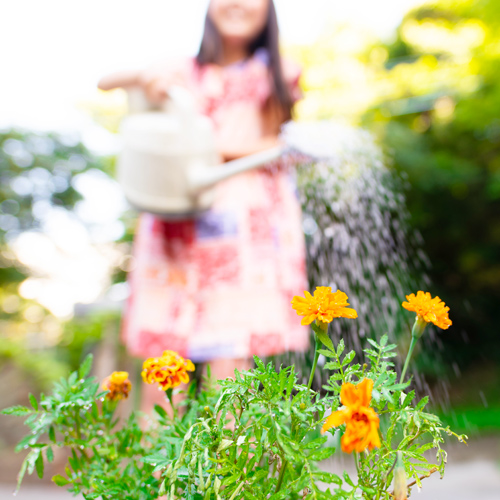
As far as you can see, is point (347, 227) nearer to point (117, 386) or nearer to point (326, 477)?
point (117, 386)

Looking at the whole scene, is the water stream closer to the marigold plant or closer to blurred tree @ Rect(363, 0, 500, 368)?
the marigold plant

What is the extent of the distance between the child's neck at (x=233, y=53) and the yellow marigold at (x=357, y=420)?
173 cm

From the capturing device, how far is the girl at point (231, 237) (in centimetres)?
152

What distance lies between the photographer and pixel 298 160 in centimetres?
161

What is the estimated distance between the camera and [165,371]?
1.72 feet

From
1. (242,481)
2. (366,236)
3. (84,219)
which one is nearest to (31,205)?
(84,219)

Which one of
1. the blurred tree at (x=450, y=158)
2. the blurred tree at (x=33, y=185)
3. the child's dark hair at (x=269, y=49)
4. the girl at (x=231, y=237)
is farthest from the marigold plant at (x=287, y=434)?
the blurred tree at (x=33, y=185)

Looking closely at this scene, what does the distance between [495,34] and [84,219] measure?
395 cm

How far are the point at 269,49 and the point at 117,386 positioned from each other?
158 cm

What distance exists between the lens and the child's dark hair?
1.73m

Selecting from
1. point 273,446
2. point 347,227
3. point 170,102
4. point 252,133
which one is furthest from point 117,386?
point 347,227

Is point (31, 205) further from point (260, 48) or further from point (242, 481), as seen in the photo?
point (242, 481)

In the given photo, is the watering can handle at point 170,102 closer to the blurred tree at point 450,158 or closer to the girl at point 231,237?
the girl at point 231,237

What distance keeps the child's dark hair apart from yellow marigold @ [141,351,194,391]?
1.40 m
